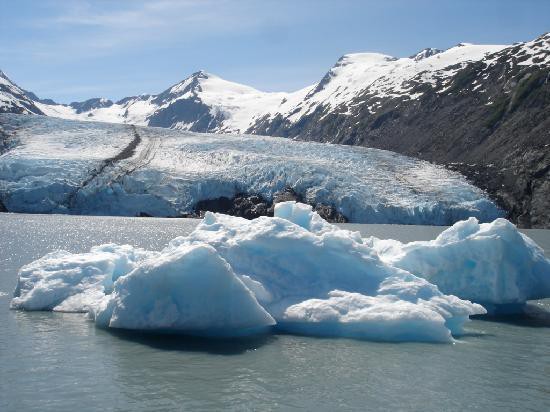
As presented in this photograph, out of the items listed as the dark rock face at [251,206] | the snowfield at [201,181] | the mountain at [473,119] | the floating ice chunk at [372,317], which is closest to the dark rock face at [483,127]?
the mountain at [473,119]

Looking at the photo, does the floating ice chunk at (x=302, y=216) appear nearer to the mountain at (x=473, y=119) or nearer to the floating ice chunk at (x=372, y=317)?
the floating ice chunk at (x=372, y=317)

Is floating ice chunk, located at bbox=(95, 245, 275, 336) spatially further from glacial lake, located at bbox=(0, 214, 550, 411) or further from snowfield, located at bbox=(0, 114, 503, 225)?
snowfield, located at bbox=(0, 114, 503, 225)

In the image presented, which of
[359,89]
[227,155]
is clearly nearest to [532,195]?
[227,155]

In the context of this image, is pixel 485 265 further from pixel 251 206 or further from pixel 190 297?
pixel 251 206

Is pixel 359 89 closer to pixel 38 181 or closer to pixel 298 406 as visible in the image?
pixel 38 181

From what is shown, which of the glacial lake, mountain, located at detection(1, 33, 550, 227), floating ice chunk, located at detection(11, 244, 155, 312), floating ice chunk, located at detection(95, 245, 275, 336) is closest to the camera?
the glacial lake

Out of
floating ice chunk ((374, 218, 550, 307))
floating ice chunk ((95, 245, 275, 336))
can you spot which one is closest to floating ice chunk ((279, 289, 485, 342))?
floating ice chunk ((95, 245, 275, 336))
